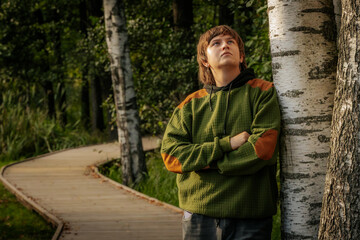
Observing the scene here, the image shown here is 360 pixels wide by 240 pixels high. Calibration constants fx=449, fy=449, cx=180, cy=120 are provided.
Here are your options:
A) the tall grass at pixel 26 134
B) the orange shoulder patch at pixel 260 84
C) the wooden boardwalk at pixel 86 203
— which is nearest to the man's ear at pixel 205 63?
the orange shoulder patch at pixel 260 84

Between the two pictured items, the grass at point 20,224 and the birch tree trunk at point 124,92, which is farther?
the birch tree trunk at point 124,92

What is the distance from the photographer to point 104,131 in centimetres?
1738

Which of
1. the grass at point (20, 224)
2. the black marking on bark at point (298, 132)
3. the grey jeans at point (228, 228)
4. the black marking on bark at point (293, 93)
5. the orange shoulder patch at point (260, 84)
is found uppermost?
the orange shoulder patch at point (260, 84)

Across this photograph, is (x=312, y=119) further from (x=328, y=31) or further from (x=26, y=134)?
(x=26, y=134)

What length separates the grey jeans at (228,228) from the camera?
7.59ft

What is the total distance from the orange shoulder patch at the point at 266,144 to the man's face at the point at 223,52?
48cm

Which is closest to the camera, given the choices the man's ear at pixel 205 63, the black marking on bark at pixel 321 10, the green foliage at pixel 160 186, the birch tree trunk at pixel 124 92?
the black marking on bark at pixel 321 10

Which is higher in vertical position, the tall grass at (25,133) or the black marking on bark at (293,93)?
the black marking on bark at (293,93)

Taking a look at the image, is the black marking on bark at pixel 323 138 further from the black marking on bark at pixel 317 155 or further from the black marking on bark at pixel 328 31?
the black marking on bark at pixel 328 31

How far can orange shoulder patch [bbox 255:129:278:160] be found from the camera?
222 centimetres

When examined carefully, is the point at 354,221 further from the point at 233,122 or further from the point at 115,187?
the point at 115,187

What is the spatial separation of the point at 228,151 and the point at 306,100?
477mm

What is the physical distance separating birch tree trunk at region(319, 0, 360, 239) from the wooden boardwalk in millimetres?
2724

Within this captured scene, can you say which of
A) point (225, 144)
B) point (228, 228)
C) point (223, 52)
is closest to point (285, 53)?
point (223, 52)
